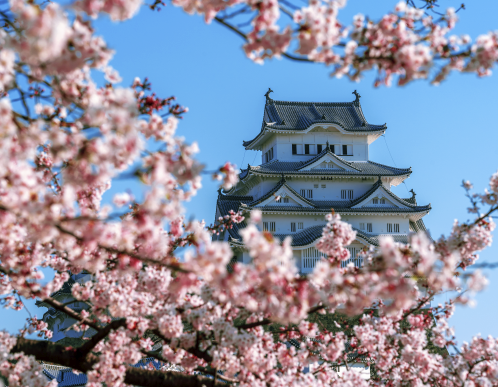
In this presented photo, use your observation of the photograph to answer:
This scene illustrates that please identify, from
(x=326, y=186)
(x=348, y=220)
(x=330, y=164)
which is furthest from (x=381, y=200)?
(x=330, y=164)

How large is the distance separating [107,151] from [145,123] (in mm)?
1354

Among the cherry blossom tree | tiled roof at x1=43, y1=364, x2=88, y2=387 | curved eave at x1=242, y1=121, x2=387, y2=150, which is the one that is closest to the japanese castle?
curved eave at x1=242, y1=121, x2=387, y2=150

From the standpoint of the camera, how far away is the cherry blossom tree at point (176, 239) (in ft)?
10.7

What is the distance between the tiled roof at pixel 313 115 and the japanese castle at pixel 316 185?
59 mm

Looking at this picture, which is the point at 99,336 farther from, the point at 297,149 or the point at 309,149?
the point at 309,149

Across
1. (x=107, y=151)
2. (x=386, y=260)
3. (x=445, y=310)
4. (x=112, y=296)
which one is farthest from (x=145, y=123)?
(x=445, y=310)

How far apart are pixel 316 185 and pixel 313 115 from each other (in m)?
4.87

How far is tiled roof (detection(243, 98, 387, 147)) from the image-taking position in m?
32.9

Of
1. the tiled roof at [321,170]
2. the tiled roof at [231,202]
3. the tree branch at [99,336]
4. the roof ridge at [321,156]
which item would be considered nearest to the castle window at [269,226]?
the tiled roof at [231,202]

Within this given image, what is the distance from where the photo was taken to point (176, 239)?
331 inches

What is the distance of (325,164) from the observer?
31.7 m

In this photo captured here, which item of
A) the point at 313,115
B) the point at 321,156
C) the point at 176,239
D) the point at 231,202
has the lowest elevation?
the point at 176,239

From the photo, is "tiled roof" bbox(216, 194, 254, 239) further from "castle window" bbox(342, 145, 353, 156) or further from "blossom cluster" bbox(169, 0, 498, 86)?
"blossom cluster" bbox(169, 0, 498, 86)

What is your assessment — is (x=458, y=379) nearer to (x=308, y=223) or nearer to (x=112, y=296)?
(x=112, y=296)
